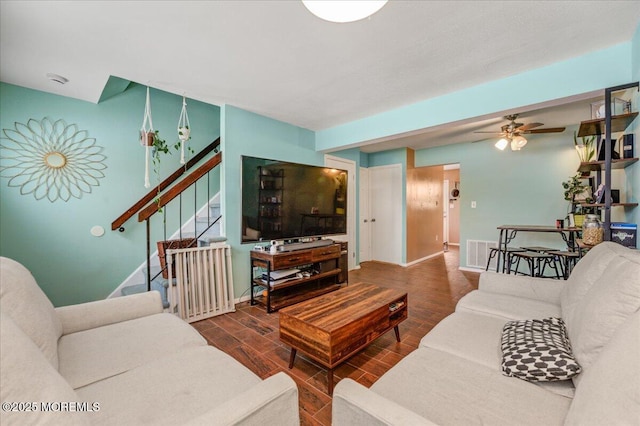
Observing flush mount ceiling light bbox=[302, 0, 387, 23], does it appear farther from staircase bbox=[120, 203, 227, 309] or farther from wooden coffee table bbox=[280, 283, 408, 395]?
staircase bbox=[120, 203, 227, 309]

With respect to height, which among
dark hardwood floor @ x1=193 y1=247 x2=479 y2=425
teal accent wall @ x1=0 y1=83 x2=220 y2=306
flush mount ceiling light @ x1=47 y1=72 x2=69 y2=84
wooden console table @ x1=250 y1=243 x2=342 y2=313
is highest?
flush mount ceiling light @ x1=47 y1=72 x2=69 y2=84

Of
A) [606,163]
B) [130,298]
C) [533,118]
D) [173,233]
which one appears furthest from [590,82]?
[173,233]

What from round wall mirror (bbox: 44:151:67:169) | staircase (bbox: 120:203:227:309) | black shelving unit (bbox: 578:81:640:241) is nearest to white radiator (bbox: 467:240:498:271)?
black shelving unit (bbox: 578:81:640:241)

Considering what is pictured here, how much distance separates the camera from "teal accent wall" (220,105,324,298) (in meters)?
3.15

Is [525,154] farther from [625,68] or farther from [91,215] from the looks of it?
[91,215]

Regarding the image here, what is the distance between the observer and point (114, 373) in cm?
119

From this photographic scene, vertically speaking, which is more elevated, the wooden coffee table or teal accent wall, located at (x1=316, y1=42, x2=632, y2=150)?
teal accent wall, located at (x1=316, y1=42, x2=632, y2=150)

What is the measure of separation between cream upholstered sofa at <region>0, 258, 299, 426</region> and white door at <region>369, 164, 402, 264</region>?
177 inches

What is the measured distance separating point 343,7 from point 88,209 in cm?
374

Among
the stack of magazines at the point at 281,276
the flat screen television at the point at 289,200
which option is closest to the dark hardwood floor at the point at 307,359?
the stack of magazines at the point at 281,276

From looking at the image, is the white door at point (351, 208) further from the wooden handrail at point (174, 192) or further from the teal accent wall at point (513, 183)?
the wooden handrail at point (174, 192)

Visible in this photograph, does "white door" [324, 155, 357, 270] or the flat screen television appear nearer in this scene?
the flat screen television

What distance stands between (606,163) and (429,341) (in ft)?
6.30

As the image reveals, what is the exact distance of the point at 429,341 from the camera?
58.7 inches
